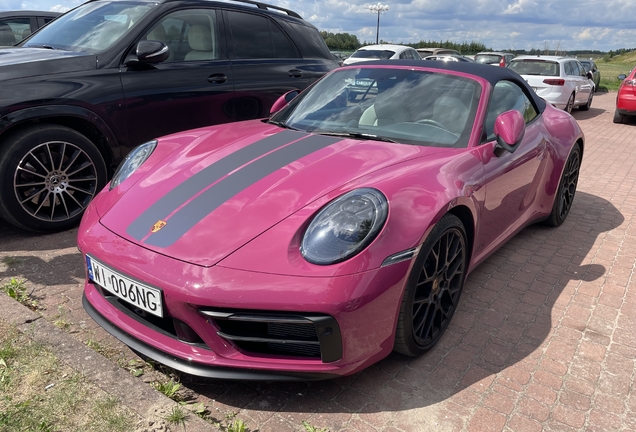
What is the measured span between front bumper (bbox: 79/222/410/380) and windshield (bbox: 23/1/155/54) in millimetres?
2729

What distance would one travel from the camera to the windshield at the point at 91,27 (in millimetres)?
4301

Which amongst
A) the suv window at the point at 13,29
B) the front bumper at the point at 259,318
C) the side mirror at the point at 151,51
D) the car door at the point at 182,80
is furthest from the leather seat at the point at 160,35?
the suv window at the point at 13,29

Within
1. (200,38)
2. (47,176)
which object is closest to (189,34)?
(200,38)

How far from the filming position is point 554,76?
40.8ft

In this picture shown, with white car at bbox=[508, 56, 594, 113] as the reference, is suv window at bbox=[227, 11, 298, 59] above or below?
above

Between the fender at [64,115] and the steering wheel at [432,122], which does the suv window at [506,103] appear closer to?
the steering wheel at [432,122]

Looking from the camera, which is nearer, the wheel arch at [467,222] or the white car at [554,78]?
the wheel arch at [467,222]

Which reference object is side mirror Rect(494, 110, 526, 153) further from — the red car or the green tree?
the green tree

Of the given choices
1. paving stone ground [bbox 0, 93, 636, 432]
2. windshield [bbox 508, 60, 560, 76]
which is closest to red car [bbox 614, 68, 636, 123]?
windshield [bbox 508, 60, 560, 76]

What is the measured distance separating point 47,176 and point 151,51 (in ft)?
4.03

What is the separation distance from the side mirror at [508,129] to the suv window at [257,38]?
2.81 metres

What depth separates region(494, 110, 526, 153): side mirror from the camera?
301cm

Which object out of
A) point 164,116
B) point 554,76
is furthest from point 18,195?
point 554,76

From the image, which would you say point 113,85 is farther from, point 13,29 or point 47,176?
point 13,29
